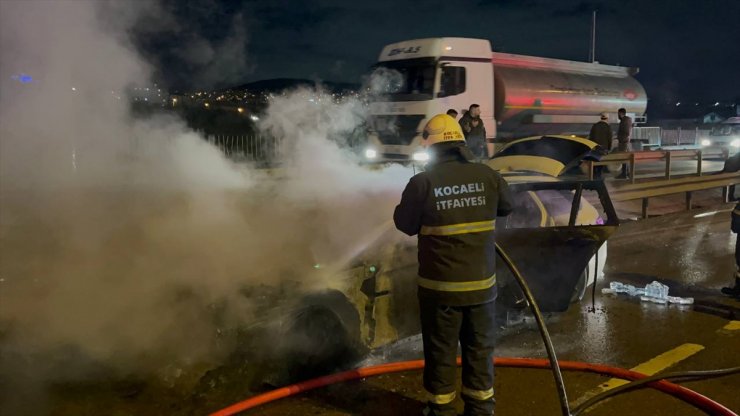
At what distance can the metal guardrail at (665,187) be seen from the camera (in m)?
10.5

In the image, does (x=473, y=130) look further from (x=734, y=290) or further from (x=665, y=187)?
(x=734, y=290)

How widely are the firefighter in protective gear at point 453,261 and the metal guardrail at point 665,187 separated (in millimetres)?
7772

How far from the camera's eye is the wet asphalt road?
3.84 metres

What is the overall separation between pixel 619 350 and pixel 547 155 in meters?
2.93

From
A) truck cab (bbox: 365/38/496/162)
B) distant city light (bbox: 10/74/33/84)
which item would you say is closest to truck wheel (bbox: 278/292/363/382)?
distant city light (bbox: 10/74/33/84)

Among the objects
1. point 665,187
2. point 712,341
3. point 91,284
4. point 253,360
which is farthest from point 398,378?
point 665,187

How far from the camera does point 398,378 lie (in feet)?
14.0

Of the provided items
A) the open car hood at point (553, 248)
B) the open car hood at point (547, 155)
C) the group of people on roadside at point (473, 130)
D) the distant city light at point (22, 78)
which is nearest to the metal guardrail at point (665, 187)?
the group of people on roadside at point (473, 130)

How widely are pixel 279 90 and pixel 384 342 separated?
5.12 meters

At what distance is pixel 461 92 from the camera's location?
45.0ft

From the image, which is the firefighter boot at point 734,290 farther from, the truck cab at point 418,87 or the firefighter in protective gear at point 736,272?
the truck cab at point 418,87

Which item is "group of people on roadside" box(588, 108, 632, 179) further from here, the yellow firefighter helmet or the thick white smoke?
the yellow firefighter helmet

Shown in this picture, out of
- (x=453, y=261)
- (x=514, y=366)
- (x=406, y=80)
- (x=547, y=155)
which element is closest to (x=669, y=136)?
(x=406, y=80)

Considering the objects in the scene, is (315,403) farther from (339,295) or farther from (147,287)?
(147,287)
